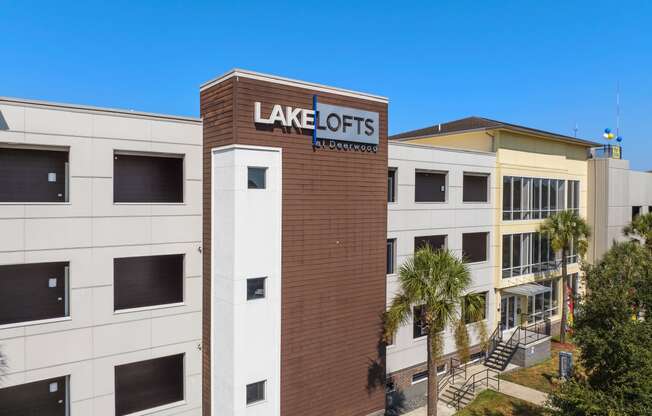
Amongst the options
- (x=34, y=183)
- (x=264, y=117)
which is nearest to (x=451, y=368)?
(x=264, y=117)

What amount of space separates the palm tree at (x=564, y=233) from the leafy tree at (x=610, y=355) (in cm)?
1191

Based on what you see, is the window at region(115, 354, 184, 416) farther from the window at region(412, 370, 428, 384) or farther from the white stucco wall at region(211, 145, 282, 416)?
the window at region(412, 370, 428, 384)

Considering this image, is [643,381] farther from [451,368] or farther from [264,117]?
[264,117]

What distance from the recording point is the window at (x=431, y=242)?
23266 millimetres

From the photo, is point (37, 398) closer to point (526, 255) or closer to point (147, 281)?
point (147, 281)

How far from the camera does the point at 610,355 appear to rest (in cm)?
1416

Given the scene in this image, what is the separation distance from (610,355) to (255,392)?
40.5 ft

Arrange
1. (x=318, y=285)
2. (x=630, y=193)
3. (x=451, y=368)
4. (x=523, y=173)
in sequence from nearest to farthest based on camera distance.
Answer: (x=318, y=285), (x=451, y=368), (x=523, y=173), (x=630, y=193)

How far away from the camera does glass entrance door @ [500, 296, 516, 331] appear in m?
28.0

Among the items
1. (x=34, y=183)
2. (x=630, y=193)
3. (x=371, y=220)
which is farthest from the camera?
(x=630, y=193)

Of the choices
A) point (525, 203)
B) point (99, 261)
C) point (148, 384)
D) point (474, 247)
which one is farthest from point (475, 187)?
point (99, 261)

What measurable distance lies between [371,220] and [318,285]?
3.95 metres

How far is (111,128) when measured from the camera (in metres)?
14.9

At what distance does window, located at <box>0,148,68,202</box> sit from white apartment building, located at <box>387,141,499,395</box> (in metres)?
14.0
